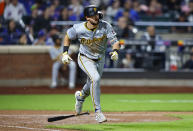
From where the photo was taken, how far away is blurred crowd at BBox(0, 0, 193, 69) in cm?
1642

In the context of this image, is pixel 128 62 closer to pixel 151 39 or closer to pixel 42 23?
pixel 151 39

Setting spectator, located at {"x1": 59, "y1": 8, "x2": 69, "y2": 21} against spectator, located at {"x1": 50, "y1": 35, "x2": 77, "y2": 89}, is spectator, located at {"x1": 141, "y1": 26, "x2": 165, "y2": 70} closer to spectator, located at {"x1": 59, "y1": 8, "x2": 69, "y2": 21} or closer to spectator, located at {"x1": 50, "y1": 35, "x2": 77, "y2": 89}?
spectator, located at {"x1": 50, "y1": 35, "x2": 77, "y2": 89}

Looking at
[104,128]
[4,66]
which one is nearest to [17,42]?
[4,66]

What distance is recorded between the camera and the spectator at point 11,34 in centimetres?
1645

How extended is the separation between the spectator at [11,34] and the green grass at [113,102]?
3200mm

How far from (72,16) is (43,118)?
885 cm

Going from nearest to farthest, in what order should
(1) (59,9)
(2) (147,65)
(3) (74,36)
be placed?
(3) (74,36) → (2) (147,65) → (1) (59,9)

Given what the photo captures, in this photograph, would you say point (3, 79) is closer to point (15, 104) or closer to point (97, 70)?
point (15, 104)

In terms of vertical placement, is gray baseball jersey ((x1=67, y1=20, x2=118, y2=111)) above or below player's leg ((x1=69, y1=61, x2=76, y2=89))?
above

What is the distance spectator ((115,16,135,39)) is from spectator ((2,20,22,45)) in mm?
3636

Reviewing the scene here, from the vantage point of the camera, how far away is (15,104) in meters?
12.0

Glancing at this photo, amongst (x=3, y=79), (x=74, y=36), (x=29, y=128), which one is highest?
(x=74, y=36)

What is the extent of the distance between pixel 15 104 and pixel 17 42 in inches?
204

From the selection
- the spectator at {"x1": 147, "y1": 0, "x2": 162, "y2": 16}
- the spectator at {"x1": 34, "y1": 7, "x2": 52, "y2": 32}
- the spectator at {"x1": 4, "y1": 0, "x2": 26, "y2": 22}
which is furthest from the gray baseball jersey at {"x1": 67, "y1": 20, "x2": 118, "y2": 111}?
the spectator at {"x1": 147, "y1": 0, "x2": 162, "y2": 16}
